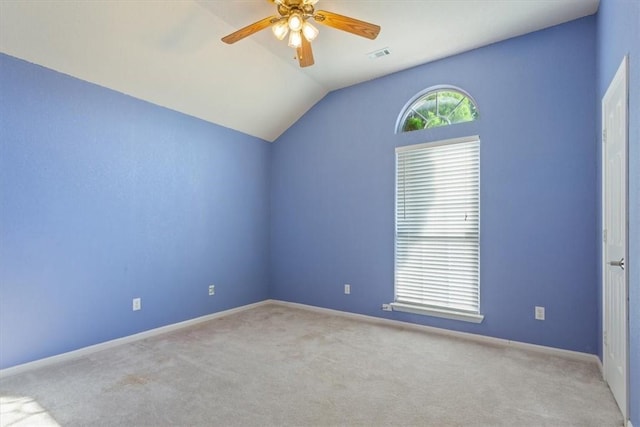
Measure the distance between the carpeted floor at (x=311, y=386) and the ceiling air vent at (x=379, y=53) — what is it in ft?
9.81

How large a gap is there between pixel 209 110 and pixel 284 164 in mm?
1352

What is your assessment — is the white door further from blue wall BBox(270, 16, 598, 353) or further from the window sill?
the window sill

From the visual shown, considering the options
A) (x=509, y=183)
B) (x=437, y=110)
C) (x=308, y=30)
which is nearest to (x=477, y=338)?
(x=509, y=183)

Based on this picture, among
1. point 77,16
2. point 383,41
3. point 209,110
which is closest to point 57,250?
point 77,16

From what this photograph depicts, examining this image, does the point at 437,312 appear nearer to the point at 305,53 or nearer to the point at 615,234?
the point at 615,234

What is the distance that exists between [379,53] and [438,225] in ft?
6.44

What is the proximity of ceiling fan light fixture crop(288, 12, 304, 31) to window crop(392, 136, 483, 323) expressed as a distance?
1.96 metres

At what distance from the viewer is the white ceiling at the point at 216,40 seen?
2576mm

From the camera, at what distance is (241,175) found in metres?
4.64

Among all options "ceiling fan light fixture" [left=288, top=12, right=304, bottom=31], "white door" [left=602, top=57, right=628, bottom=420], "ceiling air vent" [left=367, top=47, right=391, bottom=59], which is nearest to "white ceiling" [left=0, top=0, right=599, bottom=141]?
"ceiling air vent" [left=367, top=47, right=391, bottom=59]

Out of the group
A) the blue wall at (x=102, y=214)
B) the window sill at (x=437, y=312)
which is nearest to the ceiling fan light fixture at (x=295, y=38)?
the blue wall at (x=102, y=214)

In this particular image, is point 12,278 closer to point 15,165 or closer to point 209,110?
point 15,165

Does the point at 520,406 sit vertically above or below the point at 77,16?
below

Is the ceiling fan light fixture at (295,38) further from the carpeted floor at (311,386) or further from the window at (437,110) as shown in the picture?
the carpeted floor at (311,386)
